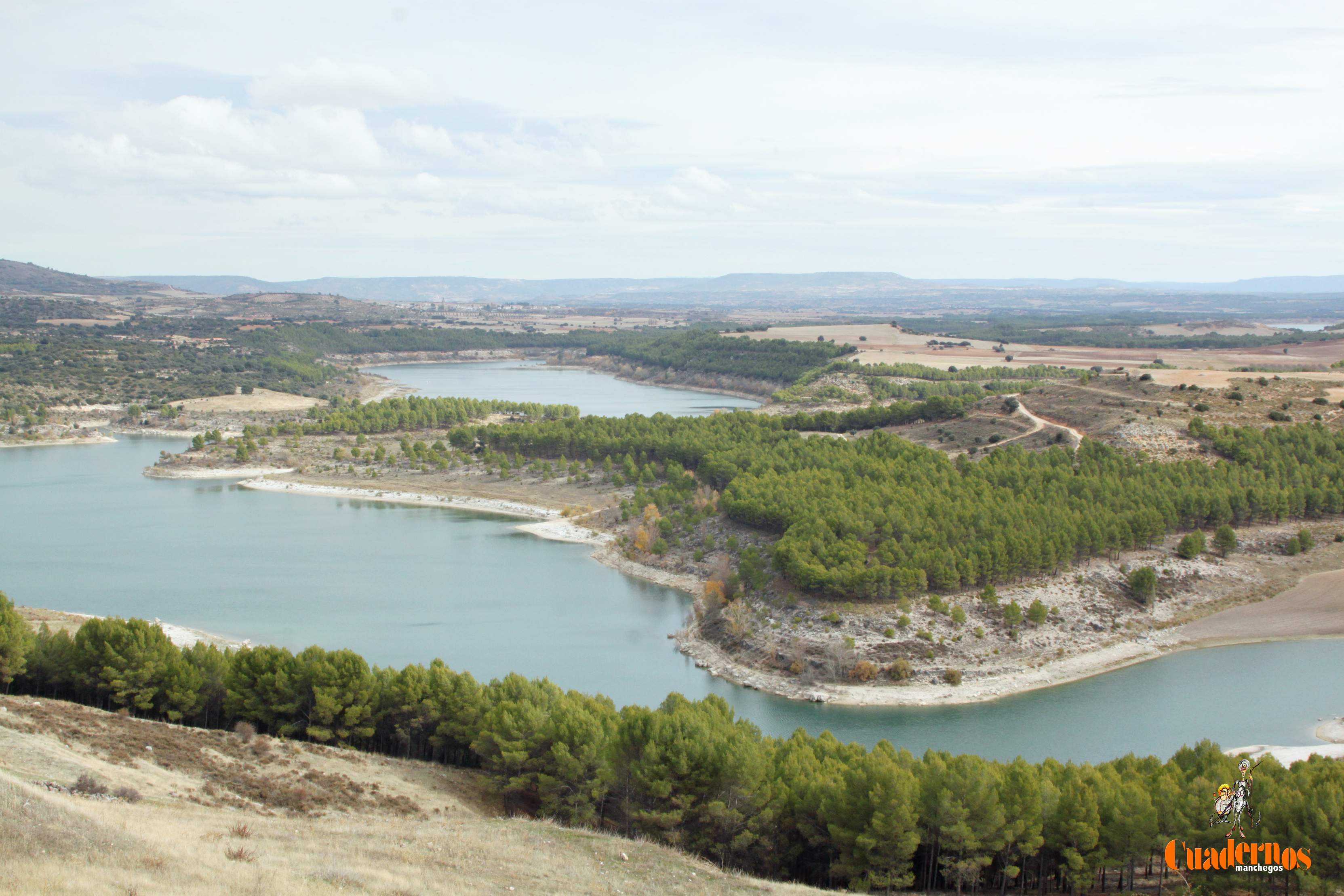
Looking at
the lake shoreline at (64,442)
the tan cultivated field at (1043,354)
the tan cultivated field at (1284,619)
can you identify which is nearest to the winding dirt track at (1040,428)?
the tan cultivated field at (1284,619)

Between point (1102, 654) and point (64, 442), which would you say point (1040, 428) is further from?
point (64, 442)

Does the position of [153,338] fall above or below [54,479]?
above

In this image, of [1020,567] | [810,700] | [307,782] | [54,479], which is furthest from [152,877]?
[54,479]

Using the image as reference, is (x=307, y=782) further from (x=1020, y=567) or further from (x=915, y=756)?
(x=1020, y=567)

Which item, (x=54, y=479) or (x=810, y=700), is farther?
(x=54, y=479)

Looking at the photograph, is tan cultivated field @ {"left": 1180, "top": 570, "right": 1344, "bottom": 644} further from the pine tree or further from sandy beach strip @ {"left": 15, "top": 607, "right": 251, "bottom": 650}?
the pine tree

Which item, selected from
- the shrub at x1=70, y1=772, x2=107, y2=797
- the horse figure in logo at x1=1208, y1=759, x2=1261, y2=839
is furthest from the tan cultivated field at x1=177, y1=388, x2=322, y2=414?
the horse figure in logo at x1=1208, y1=759, x2=1261, y2=839

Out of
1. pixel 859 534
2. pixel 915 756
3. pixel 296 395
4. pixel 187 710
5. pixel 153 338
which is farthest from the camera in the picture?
pixel 153 338
